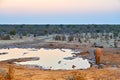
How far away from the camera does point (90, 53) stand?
30.0m

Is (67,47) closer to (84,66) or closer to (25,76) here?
(84,66)

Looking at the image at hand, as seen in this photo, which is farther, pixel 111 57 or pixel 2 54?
pixel 2 54

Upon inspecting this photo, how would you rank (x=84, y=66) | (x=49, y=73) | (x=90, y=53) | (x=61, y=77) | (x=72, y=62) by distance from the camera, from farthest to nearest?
(x=90, y=53) < (x=72, y=62) < (x=84, y=66) < (x=49, y=73) < (x=61, y=77)

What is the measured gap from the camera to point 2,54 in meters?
30.0

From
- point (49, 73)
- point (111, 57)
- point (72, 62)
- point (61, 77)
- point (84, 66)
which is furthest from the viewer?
point (111, 57)

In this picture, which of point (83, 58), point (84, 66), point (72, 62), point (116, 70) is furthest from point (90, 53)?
point (116, 70)

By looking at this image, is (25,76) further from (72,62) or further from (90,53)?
(90,53)

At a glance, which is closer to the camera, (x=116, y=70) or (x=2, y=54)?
(x=116, y=70)

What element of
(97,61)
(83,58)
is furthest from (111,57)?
(97,61)

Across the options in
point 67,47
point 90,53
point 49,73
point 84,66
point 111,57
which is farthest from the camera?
point 67,47

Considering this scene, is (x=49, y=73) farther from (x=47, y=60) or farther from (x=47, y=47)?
(x=47, y=47)

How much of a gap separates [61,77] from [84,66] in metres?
5.83

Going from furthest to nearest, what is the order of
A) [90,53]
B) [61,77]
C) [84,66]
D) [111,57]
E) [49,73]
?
[90,53], [111,57], [84,66], [49,73], [61,77]

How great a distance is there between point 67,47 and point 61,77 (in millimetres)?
19541
